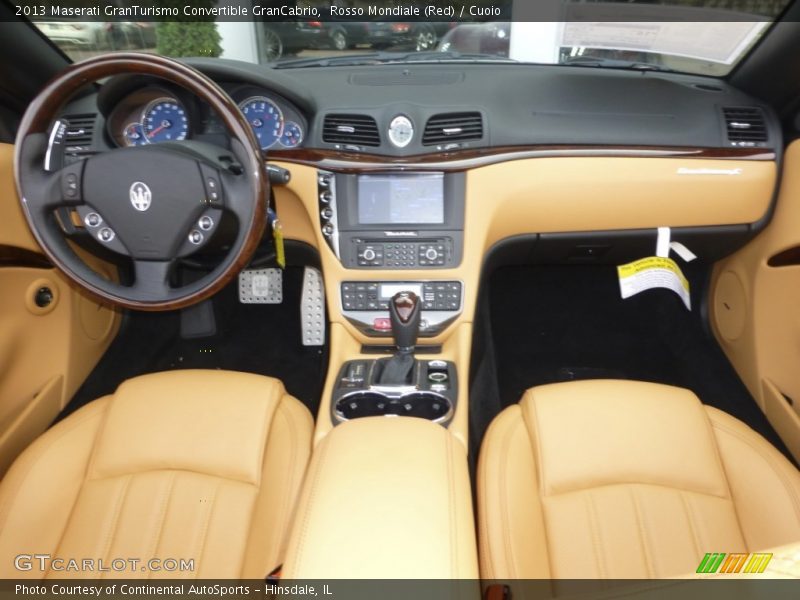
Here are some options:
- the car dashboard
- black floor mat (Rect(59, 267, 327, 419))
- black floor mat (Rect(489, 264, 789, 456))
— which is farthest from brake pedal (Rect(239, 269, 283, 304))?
black floor mat (Rect(489, 264, 789, 456))

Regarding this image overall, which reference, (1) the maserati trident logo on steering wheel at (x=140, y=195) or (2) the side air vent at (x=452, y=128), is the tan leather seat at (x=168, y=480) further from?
(2) the side air vent at (x=452, y=128)

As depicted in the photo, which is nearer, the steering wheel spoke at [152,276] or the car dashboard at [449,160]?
the steering wheel spoke at [152,276]

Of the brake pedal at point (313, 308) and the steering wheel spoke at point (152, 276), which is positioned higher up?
the steering wheel spoke at point (152, 276)

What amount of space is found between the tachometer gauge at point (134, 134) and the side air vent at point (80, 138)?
0.33 ft

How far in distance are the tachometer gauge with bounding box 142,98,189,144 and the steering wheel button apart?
348 mm

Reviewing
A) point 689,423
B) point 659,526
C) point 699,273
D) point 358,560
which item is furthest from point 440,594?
point 699,273

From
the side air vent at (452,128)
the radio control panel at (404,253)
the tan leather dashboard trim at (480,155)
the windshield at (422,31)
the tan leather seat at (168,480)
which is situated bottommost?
the tan leather seat at (168,480)

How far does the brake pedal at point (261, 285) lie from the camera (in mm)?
2307

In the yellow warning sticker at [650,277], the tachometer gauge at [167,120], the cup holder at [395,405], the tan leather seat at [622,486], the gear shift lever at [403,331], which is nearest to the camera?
the tan leather seat at [622,486]

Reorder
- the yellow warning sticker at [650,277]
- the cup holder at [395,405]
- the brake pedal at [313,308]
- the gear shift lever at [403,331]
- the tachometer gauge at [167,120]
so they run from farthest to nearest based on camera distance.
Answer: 1. the brake pedal at [313,308]
2. the yellow warning sticker at [650,277]
3. the tachometer gauge at [167,120]
4. the gear shift lever at [403,331]
5. the cup holder at [395,405]

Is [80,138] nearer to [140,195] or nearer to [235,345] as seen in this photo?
[140,195]

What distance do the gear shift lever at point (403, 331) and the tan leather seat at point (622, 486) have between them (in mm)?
293

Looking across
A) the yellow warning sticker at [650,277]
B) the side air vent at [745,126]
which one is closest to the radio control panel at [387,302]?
the yellow warning sticker at [650,277]

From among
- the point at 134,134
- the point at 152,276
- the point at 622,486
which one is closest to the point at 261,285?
the point at 134,134
